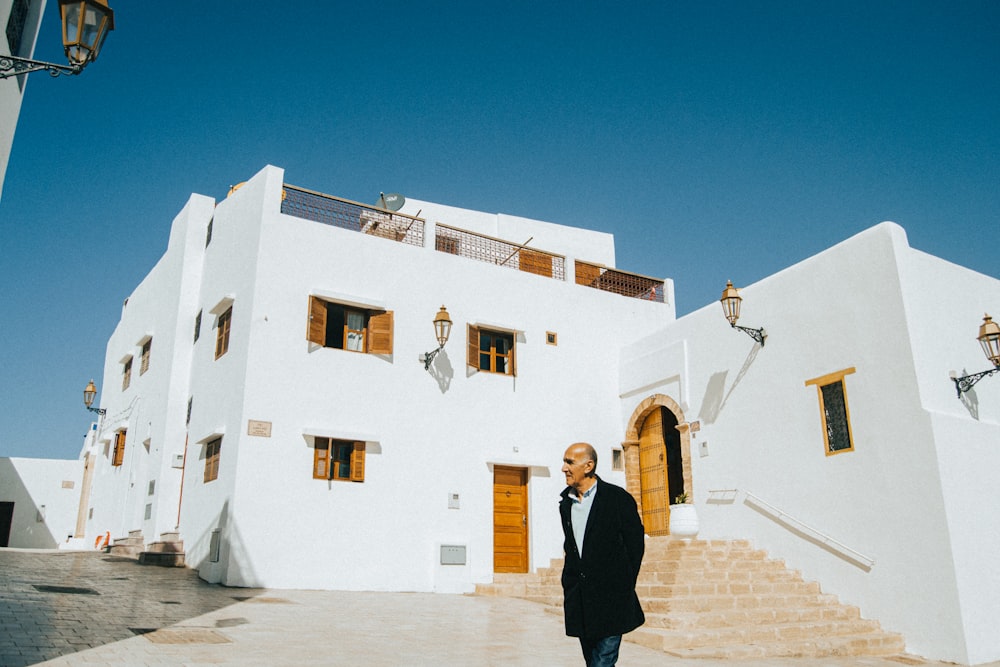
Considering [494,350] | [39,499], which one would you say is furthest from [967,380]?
[39,499]

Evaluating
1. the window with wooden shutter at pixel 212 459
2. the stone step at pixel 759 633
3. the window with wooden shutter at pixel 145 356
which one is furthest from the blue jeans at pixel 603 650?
the window with wooden shutter at pixel 145 356

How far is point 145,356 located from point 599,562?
14.3 metres

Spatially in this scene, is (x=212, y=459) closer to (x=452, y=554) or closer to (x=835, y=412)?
(x=452, y=554)

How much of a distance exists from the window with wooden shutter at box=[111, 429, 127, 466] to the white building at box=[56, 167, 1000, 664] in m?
0.45

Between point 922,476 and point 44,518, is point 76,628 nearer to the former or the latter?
point 922,476

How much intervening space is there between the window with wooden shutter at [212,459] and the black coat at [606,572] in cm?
861

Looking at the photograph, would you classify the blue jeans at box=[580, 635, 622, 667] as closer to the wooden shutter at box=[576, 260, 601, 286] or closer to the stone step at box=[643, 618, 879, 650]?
the stone step at box=[643, 618, 879, 650]

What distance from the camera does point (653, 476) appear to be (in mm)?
13219

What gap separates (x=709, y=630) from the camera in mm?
7777

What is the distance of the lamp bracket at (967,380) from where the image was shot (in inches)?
364

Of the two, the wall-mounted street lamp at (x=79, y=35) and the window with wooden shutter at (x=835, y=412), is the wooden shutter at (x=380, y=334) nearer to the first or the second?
the window with wooden shutter at (x=835, y=412)

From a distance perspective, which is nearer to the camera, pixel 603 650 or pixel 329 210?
pixel 603 650

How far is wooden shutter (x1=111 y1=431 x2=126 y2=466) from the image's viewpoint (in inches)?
624

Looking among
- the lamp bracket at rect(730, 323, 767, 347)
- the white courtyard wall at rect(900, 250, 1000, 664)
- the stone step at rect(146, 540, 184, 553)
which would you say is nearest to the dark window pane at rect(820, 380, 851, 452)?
the white courtyard wall at rect(900, 250, 1000, 664)
